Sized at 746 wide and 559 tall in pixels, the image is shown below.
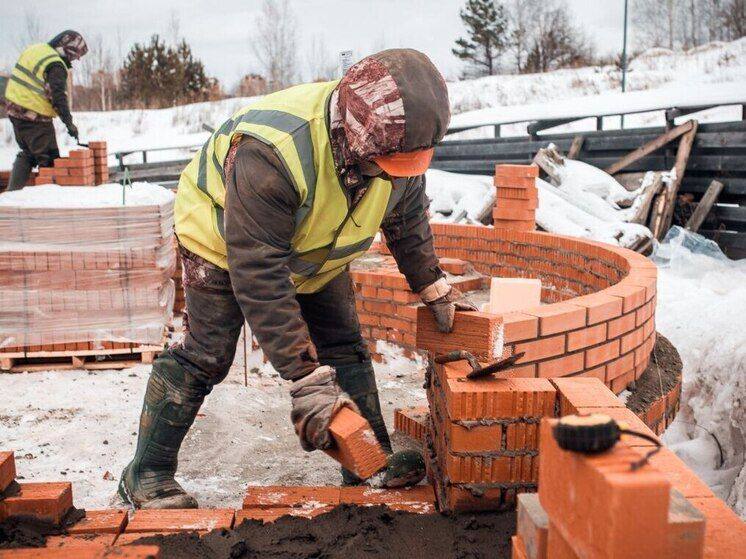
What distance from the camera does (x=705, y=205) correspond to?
26.3ft

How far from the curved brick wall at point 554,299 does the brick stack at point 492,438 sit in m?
0.82

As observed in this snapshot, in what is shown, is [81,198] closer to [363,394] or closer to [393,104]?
[363,394]

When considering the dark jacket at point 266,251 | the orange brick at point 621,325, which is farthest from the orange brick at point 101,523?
the orange brick at point 621,325

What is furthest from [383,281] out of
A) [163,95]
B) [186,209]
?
[163,95]

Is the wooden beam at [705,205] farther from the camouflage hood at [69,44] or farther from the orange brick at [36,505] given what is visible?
the orange brick at [36,505]

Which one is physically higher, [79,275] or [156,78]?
[156,78]

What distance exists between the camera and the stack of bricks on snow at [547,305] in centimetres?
313

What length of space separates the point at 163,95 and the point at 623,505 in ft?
95.8

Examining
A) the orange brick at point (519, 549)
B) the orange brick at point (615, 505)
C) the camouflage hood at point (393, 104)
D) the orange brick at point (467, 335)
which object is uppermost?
the camouflage hood at point (393, 104)

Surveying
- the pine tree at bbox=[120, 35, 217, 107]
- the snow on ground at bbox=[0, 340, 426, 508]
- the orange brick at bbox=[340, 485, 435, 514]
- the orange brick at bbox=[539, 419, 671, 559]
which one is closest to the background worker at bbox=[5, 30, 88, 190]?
the snow on ground at bbox=[0, 340, 426, 508]

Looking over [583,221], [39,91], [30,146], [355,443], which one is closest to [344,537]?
[355,443]

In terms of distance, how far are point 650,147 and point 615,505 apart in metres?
8.20

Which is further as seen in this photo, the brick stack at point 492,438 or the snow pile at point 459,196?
the snow pile at point 459,196

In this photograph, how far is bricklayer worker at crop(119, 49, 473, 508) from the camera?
6.88ft
